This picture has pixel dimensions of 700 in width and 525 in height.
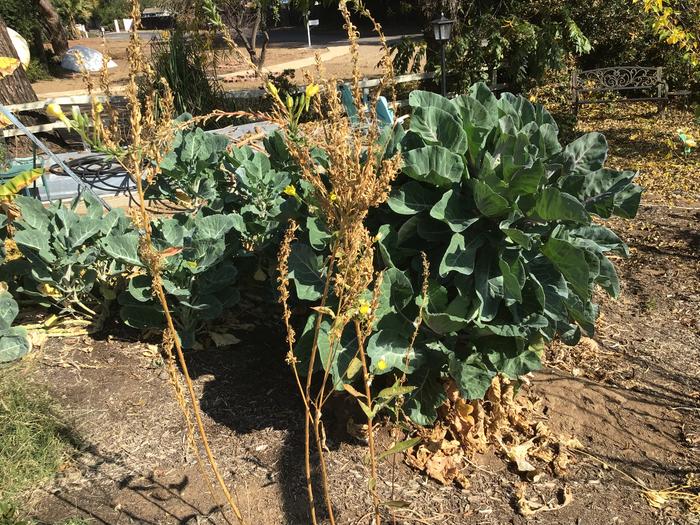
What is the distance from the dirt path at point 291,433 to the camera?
2523 mm

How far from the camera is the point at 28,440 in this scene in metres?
2.74

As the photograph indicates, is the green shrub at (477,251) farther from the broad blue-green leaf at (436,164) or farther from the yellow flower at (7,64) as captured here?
the yellow flower at (7,64)

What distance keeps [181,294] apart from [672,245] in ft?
12.1

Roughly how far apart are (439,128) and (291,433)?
1.51 meters

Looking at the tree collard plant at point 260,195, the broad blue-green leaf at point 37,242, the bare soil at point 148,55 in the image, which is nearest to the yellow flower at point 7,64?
the broad blue-green leaf at point 37,242

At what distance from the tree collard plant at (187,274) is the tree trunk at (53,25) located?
21.6 metres

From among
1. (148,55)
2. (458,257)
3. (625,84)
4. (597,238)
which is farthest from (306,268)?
(148,55)

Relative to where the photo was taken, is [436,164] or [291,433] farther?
[291,433]

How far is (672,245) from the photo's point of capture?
4.87 meters

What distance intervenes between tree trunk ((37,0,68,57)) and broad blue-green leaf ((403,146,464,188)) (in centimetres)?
2258

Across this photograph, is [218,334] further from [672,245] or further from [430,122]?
[672,245]

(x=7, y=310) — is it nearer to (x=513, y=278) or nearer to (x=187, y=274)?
(x=187, y=274)

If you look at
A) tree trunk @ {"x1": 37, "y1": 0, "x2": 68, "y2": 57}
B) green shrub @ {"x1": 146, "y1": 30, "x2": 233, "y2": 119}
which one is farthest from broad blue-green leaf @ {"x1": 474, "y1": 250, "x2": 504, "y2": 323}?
tree trunk @ {"x1": 37, "y1": 0, "x2": 68, "y2": 57}

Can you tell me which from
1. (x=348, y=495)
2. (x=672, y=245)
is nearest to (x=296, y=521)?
(x=348, y=495)
